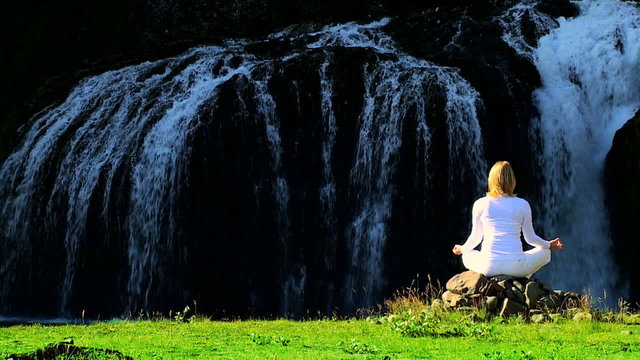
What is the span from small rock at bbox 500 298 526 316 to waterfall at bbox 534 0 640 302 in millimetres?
9663

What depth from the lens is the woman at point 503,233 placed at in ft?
36.7

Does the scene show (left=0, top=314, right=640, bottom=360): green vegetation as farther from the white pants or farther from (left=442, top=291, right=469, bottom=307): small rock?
the white pants

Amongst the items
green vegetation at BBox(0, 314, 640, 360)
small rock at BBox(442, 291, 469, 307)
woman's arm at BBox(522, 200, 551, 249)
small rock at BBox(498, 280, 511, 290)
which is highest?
woman's arm at BBox(522, 200, 551, 249)

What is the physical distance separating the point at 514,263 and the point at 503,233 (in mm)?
482

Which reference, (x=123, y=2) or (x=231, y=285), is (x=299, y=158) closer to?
(x=231, y=285)

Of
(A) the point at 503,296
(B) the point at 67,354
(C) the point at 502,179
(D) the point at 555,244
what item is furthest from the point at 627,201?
(B) the point at 67,354

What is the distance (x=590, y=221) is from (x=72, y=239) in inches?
486

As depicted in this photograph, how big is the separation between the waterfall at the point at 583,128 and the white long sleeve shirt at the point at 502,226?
10.00m

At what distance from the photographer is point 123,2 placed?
32656mm

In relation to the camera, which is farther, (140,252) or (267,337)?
(140,252)

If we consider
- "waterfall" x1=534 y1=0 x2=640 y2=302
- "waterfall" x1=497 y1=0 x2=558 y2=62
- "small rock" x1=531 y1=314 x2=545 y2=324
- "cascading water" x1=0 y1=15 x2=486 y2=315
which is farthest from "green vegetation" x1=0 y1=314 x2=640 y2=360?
"waterfall" x1=497 y1=0 x2=558 y2=62

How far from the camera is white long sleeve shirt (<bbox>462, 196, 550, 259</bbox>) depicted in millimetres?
11195

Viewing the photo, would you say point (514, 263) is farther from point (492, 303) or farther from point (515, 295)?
point (492, 303)

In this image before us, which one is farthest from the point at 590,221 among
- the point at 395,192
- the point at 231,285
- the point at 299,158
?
the point at 231,285
